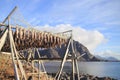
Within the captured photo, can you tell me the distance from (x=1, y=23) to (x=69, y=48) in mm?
11277

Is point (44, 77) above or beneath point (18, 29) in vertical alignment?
beneath

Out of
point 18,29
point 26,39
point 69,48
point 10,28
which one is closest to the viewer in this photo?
point 10,28

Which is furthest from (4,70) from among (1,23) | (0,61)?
(1,23)

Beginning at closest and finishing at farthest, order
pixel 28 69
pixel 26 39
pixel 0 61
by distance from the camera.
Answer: pixel 26 39, pixel 0 61, pixel 28 69

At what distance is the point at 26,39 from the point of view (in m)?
24.8

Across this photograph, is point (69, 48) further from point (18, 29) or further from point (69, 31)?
point (18, 29)

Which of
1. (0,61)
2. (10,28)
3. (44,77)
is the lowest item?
(44,77)

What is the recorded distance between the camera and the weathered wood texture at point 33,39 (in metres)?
23.3

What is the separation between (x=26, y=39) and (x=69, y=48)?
7.11 metres

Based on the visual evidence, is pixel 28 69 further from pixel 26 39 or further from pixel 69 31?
pixel 26 39

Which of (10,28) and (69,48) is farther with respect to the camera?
(69,48)

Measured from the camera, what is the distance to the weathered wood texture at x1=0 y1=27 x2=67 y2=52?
2326cm

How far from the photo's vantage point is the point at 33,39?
25.4 m

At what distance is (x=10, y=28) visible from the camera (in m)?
20.9
